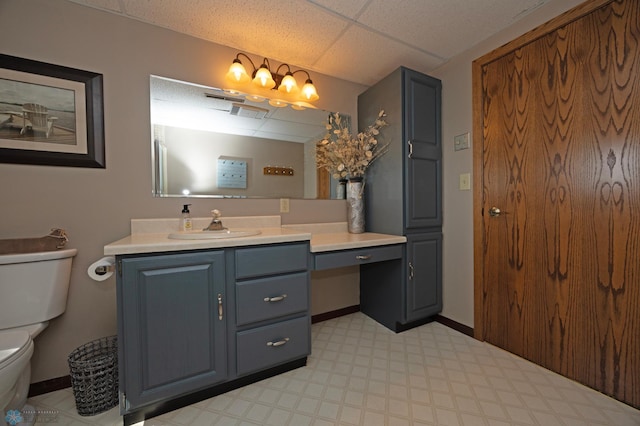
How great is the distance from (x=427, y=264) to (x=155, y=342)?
1879mm

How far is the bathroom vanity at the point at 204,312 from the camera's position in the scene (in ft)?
3.68

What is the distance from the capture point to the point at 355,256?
1739 mm

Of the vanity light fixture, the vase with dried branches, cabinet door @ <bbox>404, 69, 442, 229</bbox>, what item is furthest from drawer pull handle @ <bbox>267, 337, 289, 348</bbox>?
the vanity light fixture

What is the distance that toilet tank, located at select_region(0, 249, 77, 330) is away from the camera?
1.18 metres

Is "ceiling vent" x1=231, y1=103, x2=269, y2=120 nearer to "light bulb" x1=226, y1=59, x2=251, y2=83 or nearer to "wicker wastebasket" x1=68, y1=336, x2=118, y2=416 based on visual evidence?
"light bulb" x1=226, y1=59, x2=251, y2=83

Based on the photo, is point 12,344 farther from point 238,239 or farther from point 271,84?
point 271,84

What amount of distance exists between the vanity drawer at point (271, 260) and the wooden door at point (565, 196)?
4.40 ft

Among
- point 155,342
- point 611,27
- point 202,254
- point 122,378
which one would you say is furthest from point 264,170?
point 611,27

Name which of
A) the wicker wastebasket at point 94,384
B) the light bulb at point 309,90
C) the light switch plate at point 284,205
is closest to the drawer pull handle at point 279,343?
the wicker wastebasket at point 94,384

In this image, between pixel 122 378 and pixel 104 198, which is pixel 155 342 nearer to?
pixel 122 378

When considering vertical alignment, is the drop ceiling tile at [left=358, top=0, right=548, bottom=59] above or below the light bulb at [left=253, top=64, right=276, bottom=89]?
above

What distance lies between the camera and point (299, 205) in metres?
2.11

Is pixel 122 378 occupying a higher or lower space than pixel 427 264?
lower

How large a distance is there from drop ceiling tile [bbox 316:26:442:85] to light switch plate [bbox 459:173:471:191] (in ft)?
3.23
